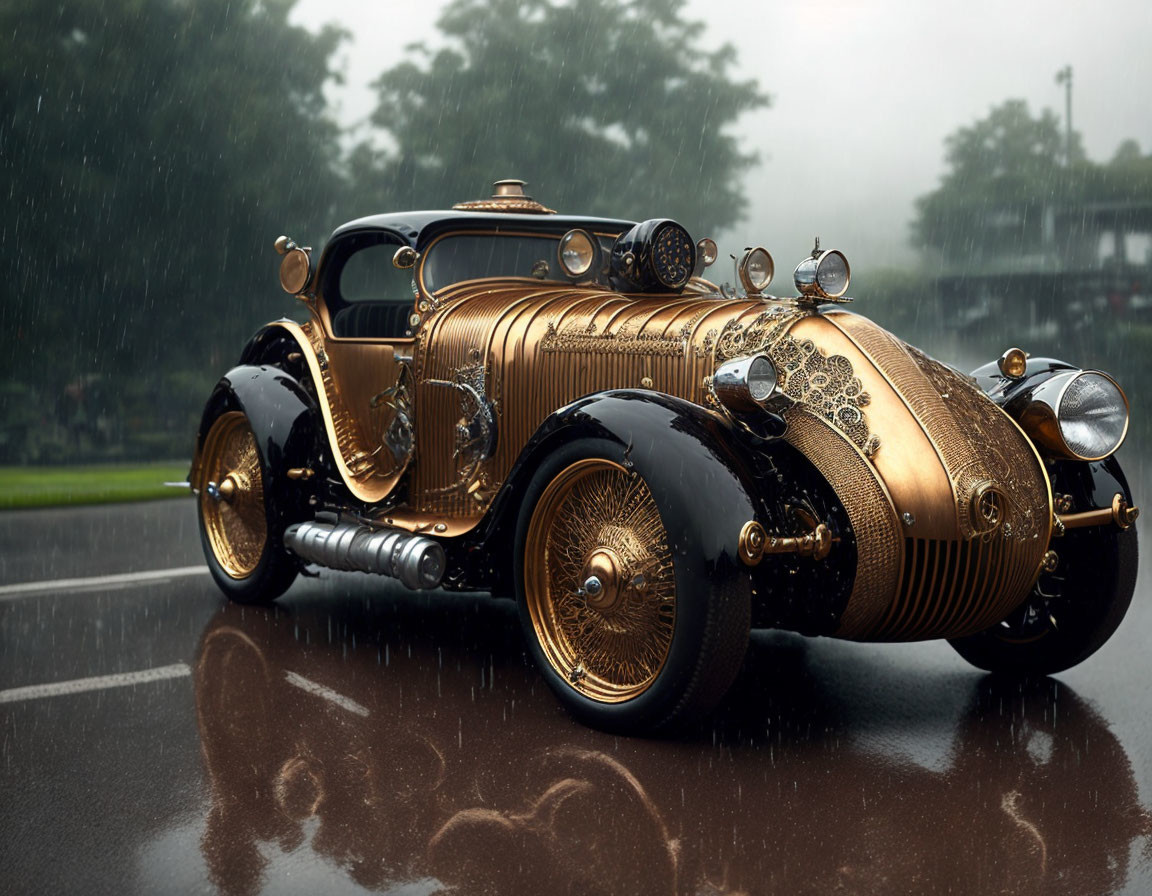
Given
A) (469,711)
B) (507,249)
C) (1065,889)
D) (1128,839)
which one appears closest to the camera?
(1065,889)

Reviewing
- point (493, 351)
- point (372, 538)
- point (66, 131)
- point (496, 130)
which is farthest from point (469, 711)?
point (496, 130)

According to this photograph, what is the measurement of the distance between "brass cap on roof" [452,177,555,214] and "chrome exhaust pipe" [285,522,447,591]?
188 cm

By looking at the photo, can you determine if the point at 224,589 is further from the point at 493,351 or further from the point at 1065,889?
the point at 1065,889

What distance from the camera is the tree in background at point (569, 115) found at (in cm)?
2117

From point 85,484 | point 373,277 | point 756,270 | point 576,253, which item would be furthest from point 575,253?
point 373,277

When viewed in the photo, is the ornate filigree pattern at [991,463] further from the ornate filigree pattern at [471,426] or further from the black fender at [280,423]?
the black fender at [280,423]

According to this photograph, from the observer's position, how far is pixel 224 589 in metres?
6.58

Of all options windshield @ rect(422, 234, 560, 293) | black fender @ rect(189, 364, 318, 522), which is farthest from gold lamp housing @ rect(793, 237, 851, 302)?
black fender @ rect(189, 364, 318, 522)

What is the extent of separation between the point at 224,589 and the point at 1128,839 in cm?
470

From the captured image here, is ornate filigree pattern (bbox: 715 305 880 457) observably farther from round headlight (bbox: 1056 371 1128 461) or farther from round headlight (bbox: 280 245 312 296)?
round headlight (bbox: 280 245 312 296)

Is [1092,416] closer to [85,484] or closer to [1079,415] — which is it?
[1079,415]

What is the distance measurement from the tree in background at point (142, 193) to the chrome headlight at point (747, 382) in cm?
1377

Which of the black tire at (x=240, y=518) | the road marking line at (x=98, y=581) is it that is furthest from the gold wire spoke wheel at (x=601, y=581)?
the road marking line at (x=98, y=581)

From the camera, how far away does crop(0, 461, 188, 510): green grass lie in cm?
1111
